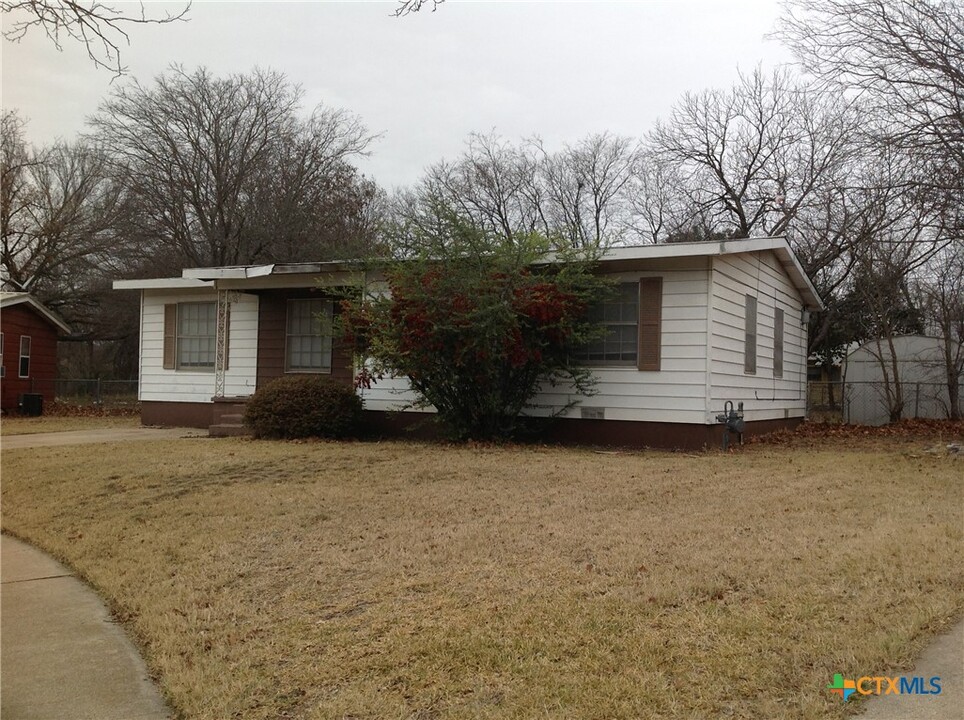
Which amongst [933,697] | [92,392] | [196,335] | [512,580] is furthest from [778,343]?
[92,392]

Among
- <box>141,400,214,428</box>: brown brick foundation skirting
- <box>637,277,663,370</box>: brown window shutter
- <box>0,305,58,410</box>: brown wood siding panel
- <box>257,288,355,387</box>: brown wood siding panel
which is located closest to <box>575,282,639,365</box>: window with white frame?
<box>637,277,663,370</box>: brown window shutter

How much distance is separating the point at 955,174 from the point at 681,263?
384cm

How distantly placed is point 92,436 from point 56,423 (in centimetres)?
519

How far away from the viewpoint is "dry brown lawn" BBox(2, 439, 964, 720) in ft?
13.4

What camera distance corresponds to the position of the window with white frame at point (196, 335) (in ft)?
59.9

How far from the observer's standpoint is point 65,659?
16.1ft

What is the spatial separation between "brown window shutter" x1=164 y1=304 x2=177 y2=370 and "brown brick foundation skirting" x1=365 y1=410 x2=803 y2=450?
6.05m

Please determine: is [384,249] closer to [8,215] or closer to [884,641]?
[884,641]

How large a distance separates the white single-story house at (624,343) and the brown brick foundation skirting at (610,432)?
22 millimetres

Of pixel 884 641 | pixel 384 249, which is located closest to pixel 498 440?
pixel 384 249

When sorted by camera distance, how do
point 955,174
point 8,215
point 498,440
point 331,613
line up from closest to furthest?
1. point 331,613
2. point 955,174
3. point 498,440
4. point 8,215

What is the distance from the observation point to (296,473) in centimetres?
1019

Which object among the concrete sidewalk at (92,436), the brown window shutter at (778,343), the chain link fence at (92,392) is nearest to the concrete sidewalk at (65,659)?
the concrete sidewalk at (92,436)

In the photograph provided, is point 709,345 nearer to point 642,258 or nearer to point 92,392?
point 642,258
